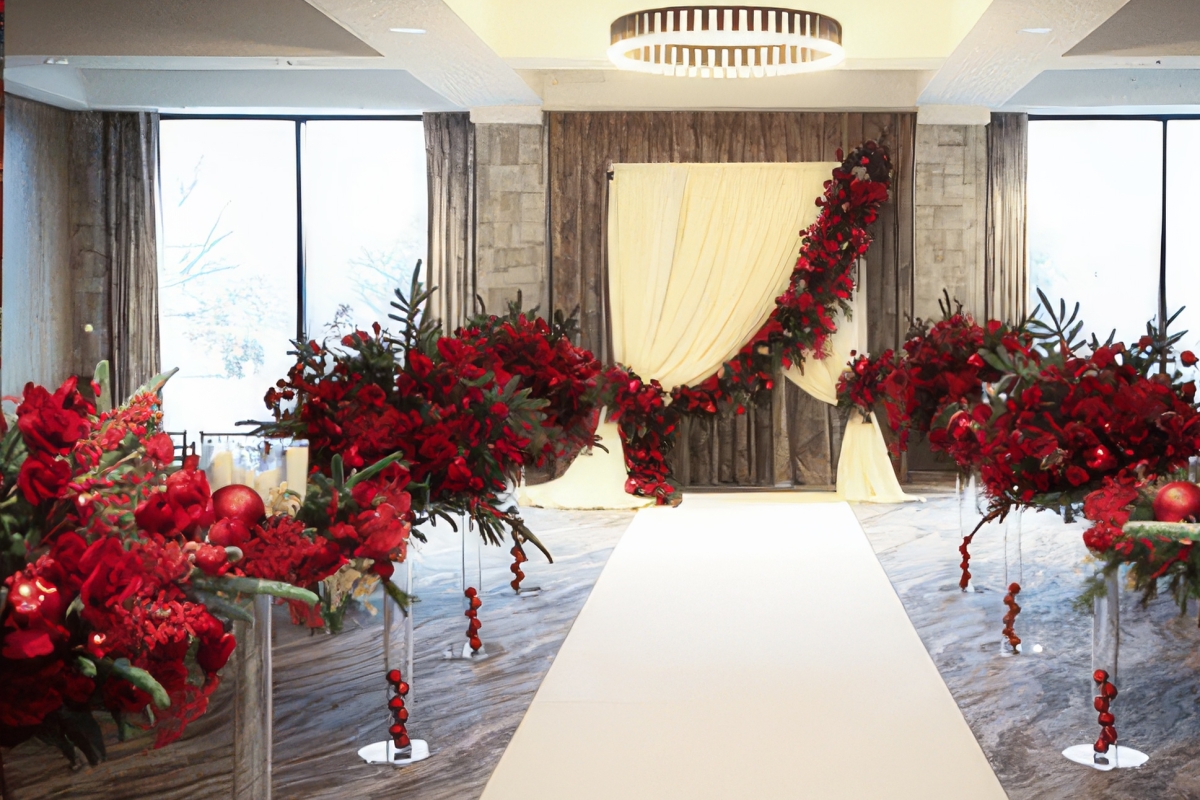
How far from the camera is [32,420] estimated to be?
5.03ft

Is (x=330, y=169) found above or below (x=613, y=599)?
above

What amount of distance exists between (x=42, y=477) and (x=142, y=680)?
313 millimetres

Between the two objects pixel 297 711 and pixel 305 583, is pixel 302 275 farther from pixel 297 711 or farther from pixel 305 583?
pixel 305 583

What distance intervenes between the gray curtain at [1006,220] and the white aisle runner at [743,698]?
390 cm

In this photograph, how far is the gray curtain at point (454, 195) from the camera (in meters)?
8.96

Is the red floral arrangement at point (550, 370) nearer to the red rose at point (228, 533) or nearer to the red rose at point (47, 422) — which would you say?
the red rose at point (228, 533)

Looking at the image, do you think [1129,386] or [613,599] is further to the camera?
[613,599]

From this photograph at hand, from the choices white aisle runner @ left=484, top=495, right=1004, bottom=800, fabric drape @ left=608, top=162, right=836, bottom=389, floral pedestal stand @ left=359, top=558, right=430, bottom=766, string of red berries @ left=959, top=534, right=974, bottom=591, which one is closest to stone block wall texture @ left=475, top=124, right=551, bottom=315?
fabric drape @ left=608, top=162, right=836, bottom=389

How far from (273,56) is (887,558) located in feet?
16.3

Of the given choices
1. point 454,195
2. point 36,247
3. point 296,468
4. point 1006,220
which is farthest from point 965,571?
point 36,247

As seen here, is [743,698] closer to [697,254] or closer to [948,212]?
[697,254]

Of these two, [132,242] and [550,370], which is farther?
[132,242]

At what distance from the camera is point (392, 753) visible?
3.04m

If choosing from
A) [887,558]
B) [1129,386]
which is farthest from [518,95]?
[1129,386]
